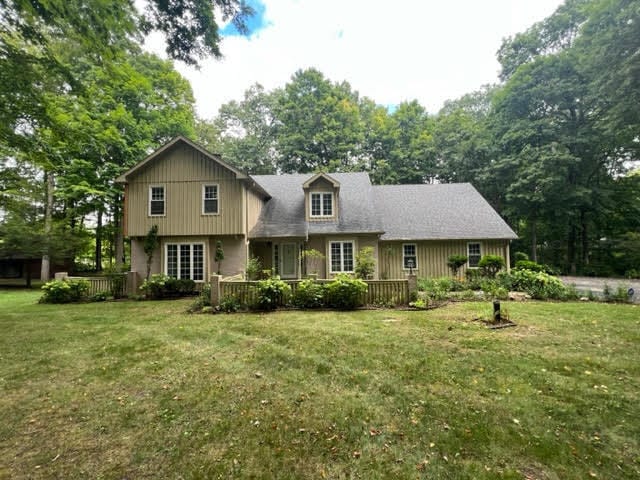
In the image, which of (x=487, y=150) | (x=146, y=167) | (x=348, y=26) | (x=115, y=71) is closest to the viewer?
(x=115, y=71)

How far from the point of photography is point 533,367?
4684 mm

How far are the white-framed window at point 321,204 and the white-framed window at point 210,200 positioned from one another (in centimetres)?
488


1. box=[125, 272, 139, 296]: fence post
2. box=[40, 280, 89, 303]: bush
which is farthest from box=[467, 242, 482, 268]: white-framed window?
box=[40, 280, 89, 303]: bush

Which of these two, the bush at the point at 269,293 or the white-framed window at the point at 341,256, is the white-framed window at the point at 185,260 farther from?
the white-framed window at the point at 341,256

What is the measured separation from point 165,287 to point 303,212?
24.9ft

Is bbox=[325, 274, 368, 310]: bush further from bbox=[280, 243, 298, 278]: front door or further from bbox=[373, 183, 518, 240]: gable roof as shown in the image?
bbox=[373, 183, 518, 240]: gable roof

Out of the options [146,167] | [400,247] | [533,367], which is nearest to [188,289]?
[146,167]

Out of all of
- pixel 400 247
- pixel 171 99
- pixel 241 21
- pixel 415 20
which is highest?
pixel 171 99

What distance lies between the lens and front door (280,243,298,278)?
601 inches

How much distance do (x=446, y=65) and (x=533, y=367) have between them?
70.3ft

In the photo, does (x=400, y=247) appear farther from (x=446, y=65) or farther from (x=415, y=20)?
(x=446, y=65)

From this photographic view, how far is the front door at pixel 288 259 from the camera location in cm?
1526

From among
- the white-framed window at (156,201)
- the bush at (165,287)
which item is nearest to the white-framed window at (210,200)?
the white-framed window at (156,201)

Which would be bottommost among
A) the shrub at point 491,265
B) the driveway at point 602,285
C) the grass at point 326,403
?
the grass at point 326,403
